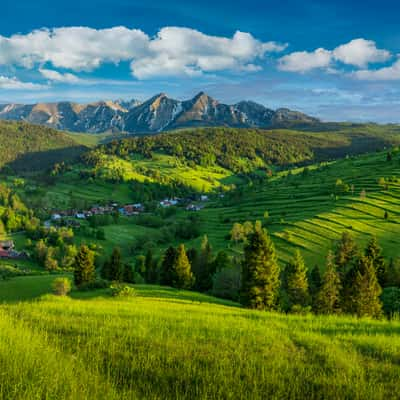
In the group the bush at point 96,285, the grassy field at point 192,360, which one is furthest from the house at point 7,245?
the grassy field at point 192,360

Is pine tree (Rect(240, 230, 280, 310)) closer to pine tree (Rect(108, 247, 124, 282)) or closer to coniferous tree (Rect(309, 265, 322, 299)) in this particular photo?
coniferous tree (Rect(309, 265, 322, 299))

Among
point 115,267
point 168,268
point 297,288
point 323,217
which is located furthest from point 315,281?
point 323,217

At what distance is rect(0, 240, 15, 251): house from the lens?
16268 cm

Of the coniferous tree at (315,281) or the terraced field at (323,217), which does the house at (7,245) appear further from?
the coniferous tree at (315,281)

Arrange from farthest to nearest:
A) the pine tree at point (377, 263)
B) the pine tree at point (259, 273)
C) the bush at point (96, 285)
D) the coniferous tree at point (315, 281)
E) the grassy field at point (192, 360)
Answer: the pine tree at point (377, 263) < the coniferous tree at point (315, 281) < the pine tree at point (259, 273) < the bush at point (96, 285) < the grassy field at point (192, 360)

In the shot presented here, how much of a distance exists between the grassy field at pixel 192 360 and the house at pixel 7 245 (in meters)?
173

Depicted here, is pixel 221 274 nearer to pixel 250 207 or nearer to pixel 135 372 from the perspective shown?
pixel 135 372

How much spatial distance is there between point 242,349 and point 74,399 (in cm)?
490

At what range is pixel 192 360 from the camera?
29.4ft

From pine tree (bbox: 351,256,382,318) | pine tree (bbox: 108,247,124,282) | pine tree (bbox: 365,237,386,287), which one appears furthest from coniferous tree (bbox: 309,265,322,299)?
pine tree (bbox: 108,247,124,282)

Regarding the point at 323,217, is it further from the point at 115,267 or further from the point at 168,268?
the point at 115,267

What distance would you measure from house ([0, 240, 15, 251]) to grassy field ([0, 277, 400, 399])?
173056 mm

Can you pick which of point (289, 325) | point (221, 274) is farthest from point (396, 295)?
point (289, 325)

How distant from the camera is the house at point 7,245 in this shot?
16268 cm
